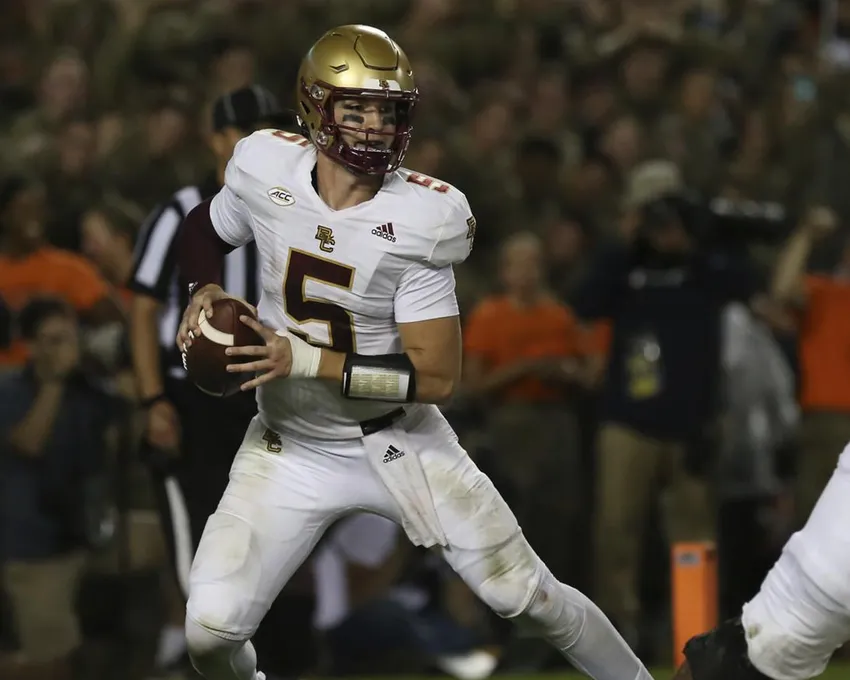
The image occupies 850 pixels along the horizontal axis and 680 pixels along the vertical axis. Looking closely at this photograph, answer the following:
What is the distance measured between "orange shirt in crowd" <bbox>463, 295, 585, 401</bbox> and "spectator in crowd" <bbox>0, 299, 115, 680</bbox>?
5.31 ft

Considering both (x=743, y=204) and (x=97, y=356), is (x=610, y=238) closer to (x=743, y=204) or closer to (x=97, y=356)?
(x=743, y=204)

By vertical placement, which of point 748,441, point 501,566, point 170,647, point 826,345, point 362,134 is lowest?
point 170,647

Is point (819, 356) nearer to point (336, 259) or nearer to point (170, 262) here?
point (170, 262)

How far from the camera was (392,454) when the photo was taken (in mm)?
3779

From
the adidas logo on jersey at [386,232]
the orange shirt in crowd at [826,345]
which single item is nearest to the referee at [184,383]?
the adidas logo on jersey at [386,232]

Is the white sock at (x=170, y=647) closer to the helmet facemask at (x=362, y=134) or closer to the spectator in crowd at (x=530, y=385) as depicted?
the spectator in crowd at (x=530, y=385)

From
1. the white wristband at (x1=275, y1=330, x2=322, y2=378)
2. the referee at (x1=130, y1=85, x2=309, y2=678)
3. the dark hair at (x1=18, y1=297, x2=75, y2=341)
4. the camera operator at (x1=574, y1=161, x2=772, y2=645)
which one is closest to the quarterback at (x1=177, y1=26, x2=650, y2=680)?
the white wristband at (x1=275, y1=330, x2=322, y2=378)

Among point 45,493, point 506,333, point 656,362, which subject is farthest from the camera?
point 506,333

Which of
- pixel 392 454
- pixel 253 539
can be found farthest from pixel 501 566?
pixel 253 539

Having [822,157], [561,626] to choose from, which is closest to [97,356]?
[561,626]

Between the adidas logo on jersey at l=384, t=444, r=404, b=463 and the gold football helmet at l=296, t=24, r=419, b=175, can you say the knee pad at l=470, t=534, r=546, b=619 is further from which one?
the gold football helmet at l=296, t=24, r=419, b=175

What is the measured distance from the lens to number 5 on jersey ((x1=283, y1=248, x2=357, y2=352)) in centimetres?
369

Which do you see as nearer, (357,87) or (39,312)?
(357,87)

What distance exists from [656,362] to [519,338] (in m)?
0.58
